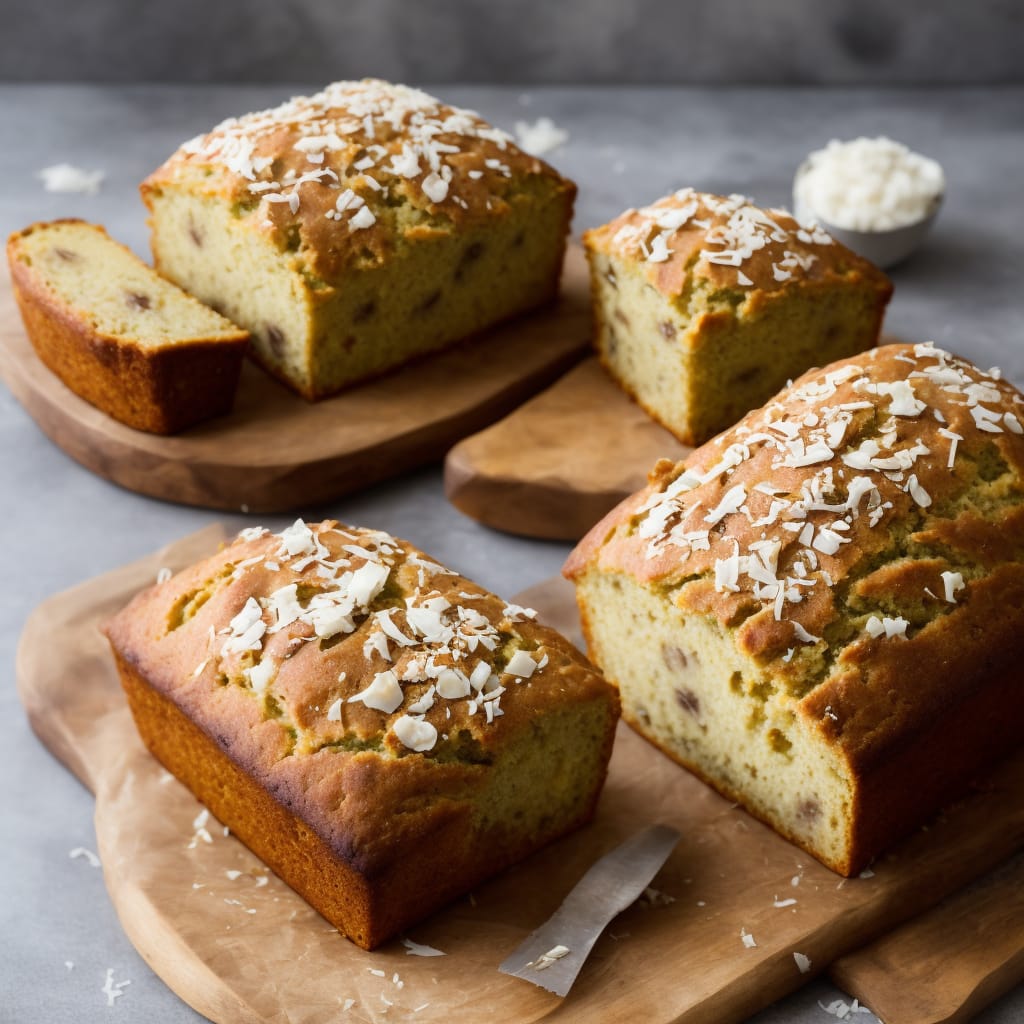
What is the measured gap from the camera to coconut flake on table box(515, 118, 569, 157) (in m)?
5.81

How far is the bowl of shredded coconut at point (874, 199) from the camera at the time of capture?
4.94m

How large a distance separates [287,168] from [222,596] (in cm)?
163

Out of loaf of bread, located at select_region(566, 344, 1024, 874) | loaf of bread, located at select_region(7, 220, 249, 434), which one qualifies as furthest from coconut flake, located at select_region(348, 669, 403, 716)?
loaf of bread, located at select_region(7, 220, 249, 434)

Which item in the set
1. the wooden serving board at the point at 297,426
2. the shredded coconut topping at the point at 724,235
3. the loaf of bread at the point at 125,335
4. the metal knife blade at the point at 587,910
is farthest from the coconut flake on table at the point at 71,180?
the metal knife blade at the point at 587,910

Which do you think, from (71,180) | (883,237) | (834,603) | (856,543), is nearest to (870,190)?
(883,237)

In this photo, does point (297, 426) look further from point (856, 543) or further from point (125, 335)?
point (856, 543)

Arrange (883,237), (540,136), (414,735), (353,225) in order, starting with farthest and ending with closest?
1. (540,136)
2. (883,237)
3. (353,225)
4. (414,735)

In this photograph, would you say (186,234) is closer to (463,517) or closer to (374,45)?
(463,517)

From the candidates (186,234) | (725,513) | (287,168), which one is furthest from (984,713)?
(186,234)

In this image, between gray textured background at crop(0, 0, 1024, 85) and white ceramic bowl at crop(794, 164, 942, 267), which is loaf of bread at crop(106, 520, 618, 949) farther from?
gray textured background at crop(0, 0, 1024, 85)

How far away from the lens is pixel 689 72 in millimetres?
6312

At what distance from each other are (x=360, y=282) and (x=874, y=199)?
1.84 metres

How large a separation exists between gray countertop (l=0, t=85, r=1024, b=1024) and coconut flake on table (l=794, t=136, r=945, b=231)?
267mm

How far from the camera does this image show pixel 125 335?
404cm
